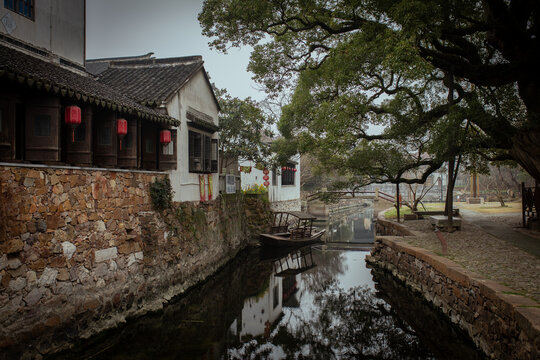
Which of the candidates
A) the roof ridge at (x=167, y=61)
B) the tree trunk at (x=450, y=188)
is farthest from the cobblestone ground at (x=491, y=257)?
the roof ridge at (x=167, y=61)

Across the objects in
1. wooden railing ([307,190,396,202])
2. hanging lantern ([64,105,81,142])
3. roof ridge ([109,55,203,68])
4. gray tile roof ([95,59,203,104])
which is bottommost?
wooden railing ([307,190,396,202])

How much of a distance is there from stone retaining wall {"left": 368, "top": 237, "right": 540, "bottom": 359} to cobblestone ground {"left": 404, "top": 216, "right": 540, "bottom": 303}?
308 mm

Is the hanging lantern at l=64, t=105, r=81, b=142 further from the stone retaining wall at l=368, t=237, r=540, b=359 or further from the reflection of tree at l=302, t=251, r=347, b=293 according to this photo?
the reflection of tree at l=302, t=251, r=347, b=293

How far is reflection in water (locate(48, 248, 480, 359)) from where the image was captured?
6.61m

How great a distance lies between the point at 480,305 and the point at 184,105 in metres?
8.84

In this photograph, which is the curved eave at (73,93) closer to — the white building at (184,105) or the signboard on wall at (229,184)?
the white building at (184,105)

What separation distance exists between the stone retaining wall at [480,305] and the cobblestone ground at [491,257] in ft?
1.01

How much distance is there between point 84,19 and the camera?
9.62 m

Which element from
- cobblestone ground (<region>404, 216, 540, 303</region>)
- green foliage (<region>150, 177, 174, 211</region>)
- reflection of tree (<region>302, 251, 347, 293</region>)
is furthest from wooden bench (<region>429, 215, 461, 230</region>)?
green foliage (<region>150, 177, 174, 211</region>)

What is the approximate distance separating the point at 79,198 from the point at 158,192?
252cm

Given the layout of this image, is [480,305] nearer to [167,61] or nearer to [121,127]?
[121,127]

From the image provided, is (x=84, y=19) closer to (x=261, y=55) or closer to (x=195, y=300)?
(x=261, y=55)

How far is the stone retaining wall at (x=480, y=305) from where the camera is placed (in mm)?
4531

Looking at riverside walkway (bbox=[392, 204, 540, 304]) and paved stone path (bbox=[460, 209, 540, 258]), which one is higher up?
paved stone path (bbox=[460, 209, 540, 258])
